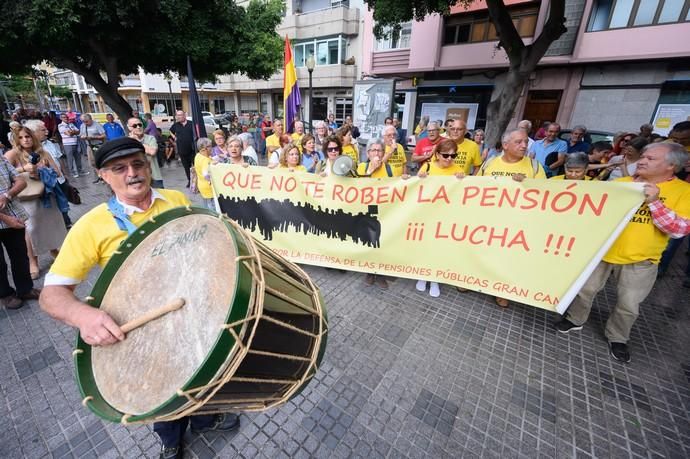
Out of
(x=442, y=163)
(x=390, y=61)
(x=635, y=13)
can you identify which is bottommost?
(x=442, y=163)

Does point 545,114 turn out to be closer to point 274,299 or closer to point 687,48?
point 687,48

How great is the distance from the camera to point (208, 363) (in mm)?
1012

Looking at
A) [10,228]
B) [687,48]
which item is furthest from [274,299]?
[687,48]

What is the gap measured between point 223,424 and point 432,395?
1.64 meters

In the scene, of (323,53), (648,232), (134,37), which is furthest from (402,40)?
(648,232)

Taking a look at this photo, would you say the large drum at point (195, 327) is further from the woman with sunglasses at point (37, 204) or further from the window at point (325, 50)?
the window at point (325, 50)

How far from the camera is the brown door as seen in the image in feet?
44.0

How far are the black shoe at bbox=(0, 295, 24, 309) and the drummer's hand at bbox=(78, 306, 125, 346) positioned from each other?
3456 mm

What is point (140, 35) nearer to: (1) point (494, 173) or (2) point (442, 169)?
(2) point (442, 169)

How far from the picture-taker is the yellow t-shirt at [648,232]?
2502 mm

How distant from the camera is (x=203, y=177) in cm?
466

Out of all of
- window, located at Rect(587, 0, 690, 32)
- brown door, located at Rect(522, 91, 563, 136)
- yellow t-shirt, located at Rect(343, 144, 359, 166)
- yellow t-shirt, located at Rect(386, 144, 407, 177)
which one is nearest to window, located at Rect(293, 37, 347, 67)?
brown door, located at Rect(522, 91, 563, 136)

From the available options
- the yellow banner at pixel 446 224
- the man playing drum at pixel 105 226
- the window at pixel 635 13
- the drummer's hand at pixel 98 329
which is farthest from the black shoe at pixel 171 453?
the window at pixel 635 13

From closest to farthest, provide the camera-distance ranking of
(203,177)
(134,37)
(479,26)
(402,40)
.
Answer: (203,177) < (134,37) < (479,26) < (402,40)
